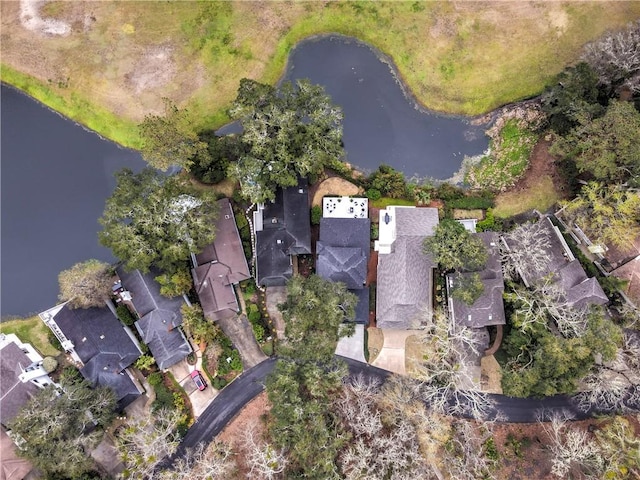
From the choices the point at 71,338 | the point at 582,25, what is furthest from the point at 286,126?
the point at 582,25

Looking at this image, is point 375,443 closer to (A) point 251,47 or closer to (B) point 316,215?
(B) point 316,215

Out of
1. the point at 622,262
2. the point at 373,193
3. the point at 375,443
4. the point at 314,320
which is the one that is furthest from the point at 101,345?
the point at 622,262

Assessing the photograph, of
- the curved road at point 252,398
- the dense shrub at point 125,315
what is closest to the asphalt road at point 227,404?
the curved road at point 252,398

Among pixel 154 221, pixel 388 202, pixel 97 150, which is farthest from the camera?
pixel 97 150

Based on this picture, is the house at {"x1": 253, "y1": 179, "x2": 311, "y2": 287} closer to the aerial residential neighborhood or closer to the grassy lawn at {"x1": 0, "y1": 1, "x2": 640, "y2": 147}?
the aerial residential neighborhood

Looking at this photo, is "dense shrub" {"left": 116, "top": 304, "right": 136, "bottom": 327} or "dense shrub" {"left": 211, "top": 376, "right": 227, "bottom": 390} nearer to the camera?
"dense shrub" {"left": 211, "top": 376, "right": 227, "bottom": 390}

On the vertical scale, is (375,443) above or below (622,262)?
below

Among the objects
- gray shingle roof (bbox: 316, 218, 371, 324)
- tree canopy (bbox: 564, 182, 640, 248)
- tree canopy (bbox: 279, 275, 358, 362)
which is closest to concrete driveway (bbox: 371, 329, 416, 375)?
gray shingle roof (bbox: 316, 218, 371, 324)
